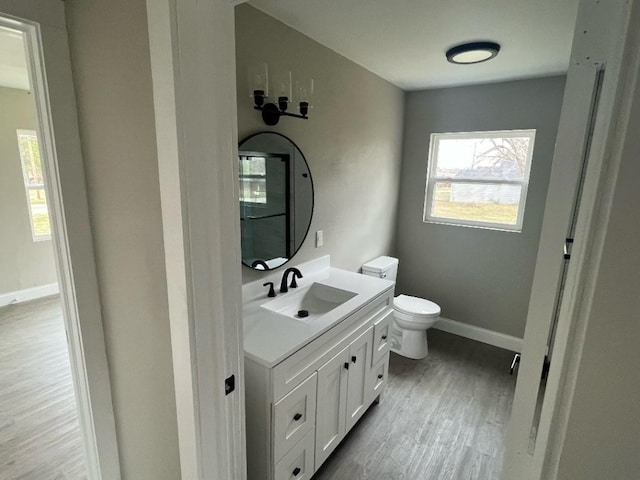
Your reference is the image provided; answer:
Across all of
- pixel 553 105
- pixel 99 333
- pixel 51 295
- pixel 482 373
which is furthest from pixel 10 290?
pixel 553 105

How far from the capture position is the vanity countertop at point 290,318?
1351 millimetres

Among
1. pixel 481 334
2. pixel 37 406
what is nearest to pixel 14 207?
pixel 37 406

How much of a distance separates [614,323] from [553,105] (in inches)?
113

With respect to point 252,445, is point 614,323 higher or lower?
higher

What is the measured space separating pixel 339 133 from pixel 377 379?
1.75m

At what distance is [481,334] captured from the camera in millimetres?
3199

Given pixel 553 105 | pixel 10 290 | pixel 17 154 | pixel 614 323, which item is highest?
pixel 553 105

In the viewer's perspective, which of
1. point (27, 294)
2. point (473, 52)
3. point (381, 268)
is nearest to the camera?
point (473, 52)

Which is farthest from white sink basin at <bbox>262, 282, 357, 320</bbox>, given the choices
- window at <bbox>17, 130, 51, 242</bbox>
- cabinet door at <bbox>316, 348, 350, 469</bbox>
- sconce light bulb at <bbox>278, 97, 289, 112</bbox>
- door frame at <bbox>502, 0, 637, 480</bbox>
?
window at <bbox>17, 130, 51, 242</bbox>

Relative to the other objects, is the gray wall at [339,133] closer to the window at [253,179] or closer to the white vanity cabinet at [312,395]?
the window at [253,179]

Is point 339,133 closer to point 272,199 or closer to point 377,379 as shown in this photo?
point 272,199

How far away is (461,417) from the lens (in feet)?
7.25

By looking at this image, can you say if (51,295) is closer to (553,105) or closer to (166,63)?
(166,63)

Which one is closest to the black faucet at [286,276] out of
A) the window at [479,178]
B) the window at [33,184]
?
the window at [479,178]
